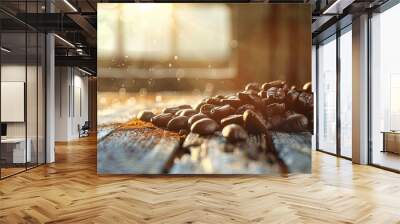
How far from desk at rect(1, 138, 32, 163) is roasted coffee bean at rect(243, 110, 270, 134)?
4133mm

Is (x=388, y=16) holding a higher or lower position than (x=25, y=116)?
higher

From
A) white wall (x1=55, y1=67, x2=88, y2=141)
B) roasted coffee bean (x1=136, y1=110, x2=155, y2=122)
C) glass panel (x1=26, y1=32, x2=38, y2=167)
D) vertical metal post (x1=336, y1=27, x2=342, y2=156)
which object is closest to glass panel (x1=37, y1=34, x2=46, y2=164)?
glass panel (x1=26, y1=32, x2=38, y2=167)

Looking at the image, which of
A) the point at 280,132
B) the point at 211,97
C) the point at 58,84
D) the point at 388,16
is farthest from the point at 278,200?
the point at 58,84

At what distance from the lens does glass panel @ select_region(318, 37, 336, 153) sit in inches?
382

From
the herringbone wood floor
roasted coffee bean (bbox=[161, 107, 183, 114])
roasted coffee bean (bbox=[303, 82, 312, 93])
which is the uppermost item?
roasted coffee bean (bbox=[303, 82, 312, 93])

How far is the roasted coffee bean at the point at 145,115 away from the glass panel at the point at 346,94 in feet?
15.7

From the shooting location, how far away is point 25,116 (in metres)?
7.10

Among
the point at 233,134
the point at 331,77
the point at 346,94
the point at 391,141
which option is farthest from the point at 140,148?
the point at 331,77

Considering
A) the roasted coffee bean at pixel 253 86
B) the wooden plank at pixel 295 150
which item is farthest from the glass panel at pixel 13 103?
the wooden plank at pixel 295 150

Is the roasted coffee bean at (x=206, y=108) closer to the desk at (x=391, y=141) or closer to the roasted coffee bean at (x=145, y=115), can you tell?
the roasted coffee bean at (x=145, y=115)

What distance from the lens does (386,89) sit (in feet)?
23.7

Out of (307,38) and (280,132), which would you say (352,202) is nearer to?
(280,132)

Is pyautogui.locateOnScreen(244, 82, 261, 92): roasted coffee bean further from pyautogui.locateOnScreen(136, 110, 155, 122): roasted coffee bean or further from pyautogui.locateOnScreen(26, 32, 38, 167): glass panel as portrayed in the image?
pyautogui.locateOnScreen(26, 32, 38, 167): glass panel

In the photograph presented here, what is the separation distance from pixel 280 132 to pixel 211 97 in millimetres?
1302
